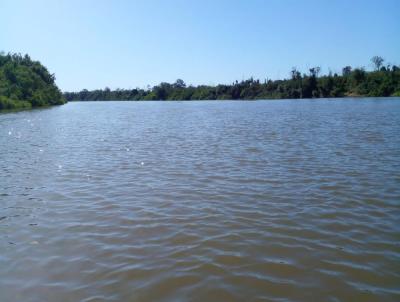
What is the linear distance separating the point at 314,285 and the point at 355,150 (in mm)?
11592

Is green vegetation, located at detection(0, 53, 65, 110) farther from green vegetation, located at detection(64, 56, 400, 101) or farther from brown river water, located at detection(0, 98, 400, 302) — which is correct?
green vegetation, located at detection(64, 56, 400, 101)

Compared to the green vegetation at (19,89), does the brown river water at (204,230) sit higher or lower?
lower

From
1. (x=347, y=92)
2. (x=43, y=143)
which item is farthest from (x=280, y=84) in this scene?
(x=43, y=143)

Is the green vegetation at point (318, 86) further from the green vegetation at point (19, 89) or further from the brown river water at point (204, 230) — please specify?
the brown river water at point (204, 230)

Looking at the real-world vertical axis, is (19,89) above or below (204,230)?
above

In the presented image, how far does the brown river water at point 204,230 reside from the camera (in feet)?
15.5

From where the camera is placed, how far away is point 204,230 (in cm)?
662

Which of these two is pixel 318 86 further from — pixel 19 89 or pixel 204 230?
pixel 204 230

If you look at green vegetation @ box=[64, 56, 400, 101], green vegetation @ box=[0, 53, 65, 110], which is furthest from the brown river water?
green vegetation @ box=[64, 56, 400, 101]

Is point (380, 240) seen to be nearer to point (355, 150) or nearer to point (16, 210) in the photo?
point (16, 210)

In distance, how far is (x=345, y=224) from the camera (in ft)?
22.1

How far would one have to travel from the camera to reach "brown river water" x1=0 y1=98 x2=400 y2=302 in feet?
15.5

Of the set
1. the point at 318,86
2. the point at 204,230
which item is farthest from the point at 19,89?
the point at 318,86

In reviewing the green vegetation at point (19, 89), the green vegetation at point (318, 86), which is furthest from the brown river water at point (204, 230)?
the green vegetation at point (318, 86)
